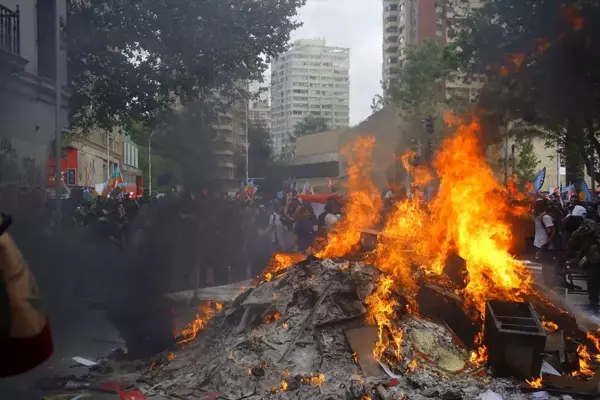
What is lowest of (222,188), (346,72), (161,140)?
(222,188)

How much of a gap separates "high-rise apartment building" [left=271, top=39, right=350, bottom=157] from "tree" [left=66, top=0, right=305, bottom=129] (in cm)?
6293

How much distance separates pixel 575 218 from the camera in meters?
12.3

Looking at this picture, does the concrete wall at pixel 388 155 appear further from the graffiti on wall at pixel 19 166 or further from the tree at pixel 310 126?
the tree at pixel 310 126

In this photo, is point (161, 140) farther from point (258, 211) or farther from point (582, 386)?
point (582, 386)

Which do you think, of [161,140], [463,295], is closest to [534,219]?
[463,295]

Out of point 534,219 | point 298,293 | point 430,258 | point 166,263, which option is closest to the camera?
point 298,293

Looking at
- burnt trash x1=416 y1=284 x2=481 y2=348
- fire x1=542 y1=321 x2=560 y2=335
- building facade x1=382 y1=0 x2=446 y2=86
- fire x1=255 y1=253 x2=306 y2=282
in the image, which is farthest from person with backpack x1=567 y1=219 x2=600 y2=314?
building facade x1=382 y1=0 x2=446 y2=86

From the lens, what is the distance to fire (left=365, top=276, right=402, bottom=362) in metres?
6.30

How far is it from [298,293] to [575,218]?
7.71m

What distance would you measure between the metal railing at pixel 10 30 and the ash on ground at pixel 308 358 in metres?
7.77

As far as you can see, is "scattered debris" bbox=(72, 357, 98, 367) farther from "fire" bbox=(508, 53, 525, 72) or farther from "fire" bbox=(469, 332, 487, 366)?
"fire" bbox=(508, 53, 525, 72)

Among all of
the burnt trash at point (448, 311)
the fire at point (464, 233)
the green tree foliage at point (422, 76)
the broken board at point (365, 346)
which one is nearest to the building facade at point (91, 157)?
the green tree foliage at point (422, 76)

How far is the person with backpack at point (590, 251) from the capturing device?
32.6 feet

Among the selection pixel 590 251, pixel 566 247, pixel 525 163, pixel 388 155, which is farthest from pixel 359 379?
pixel 525 163
